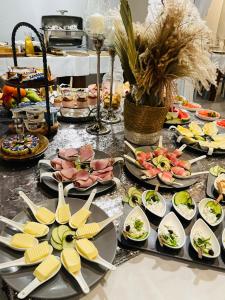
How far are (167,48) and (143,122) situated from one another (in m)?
0.32

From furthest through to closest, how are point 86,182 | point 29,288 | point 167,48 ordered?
1. point 167,48
2. point 86,182
3. point 29,288

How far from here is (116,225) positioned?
28.5 inches

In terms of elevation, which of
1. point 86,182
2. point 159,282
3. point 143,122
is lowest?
point 159,282

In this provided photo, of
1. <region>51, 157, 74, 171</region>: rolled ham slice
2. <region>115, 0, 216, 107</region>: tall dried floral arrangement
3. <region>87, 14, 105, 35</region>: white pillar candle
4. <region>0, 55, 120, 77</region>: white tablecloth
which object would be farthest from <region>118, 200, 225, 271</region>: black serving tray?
<region>0, 55, 120, 77</region>: white tablecloth

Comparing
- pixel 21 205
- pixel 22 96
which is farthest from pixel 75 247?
pixel 22 96

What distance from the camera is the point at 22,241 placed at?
0.58 m

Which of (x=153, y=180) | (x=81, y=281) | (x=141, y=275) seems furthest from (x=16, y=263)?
(x=153, y=180)

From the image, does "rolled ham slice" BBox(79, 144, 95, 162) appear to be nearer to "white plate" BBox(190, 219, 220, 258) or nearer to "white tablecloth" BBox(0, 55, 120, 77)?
"white plate" BBox(190, 219, 220, 258)

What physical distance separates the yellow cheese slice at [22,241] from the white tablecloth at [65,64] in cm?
253

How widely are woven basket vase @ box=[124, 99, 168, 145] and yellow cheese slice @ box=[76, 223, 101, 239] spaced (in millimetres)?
588

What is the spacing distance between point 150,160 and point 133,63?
1.29 ft

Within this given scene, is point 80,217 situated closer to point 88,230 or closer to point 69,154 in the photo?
point 88,230

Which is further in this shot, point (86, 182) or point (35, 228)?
point (86, 182)

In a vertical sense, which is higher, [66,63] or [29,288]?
[66,63]
